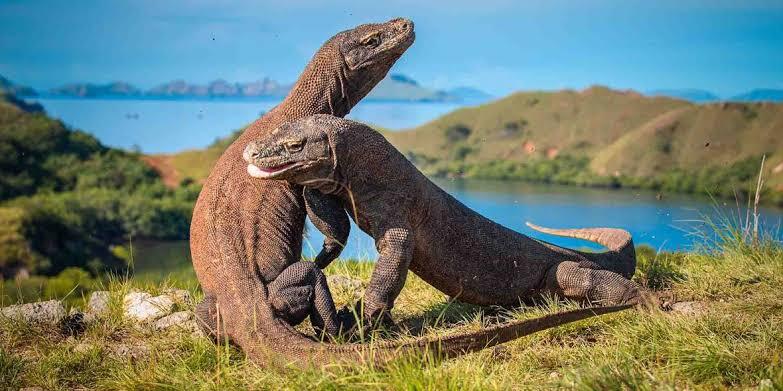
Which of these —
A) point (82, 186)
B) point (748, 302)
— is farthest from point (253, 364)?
point (82, 186)

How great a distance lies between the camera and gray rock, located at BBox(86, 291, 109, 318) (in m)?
9.18

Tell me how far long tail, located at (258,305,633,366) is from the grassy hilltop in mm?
9216

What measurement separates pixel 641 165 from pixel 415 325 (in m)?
14.1

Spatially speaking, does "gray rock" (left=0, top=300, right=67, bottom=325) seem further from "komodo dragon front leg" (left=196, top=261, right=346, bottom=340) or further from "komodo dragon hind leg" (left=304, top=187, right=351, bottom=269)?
"komodo dragon hind leg" (left=304, top=187, right=351, bottom=269)

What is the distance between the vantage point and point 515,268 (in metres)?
8.18

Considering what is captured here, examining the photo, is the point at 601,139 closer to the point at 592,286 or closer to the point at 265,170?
the point at 592,286

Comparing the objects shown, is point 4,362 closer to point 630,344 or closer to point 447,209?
point 447,209

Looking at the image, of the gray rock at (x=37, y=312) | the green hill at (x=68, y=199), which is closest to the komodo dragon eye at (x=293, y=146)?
the gray rock at (x=37, y=312)

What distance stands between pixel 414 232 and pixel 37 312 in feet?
14.4

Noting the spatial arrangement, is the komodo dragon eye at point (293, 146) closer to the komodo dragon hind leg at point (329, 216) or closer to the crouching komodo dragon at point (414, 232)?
the crouching komodo dragon at point (414, 232)

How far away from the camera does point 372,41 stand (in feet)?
27.1

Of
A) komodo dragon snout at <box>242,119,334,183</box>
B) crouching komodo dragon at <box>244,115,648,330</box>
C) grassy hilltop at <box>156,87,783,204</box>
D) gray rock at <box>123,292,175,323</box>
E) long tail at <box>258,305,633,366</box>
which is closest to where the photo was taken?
long tail at <box>258,305,633,366</box>

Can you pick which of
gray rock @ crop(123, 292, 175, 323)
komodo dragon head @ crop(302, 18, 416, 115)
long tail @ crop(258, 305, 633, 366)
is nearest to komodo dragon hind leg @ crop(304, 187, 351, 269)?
long tail @ crop(258, 305, 633, 366)

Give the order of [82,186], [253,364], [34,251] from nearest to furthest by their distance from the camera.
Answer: [253,364] < [34,251] < [82,186]
